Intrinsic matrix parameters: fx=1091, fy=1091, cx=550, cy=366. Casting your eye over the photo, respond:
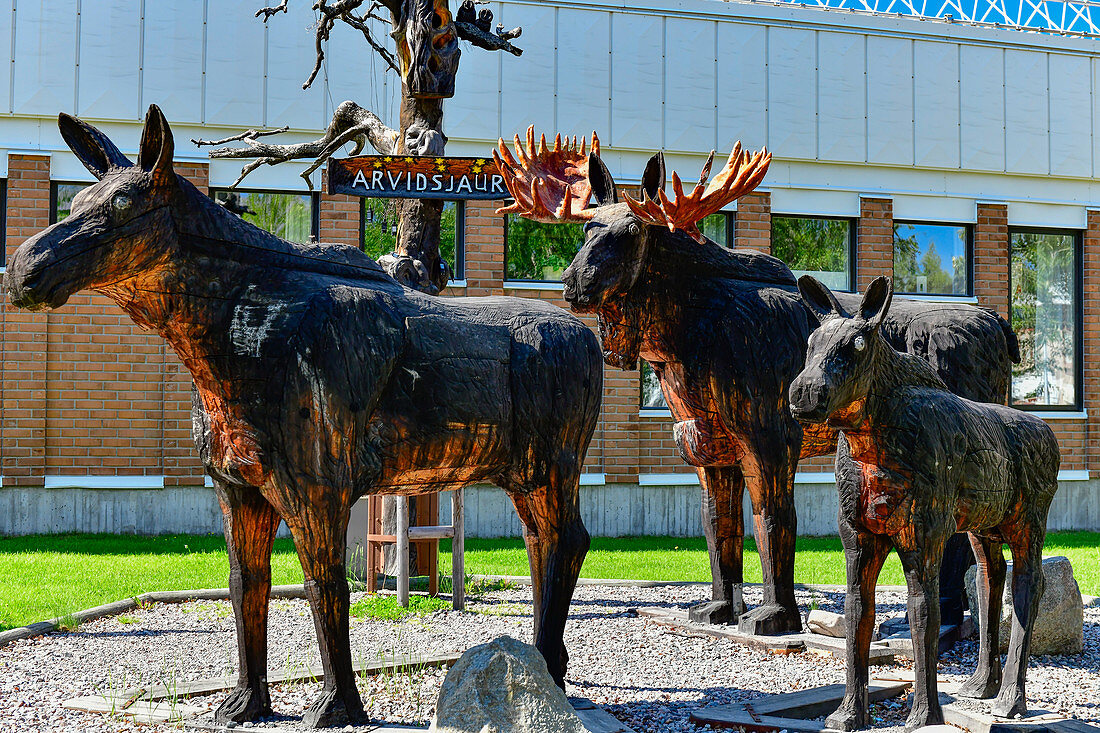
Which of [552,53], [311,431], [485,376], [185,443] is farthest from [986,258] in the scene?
[311,431]

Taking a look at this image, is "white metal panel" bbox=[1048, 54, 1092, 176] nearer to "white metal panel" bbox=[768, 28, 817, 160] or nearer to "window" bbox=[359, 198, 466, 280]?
"white metal panel" bbox=[768, 28, 817, 160]

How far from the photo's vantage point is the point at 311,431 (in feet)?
15.0

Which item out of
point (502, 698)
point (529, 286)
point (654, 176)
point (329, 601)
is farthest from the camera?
point (529, 286)

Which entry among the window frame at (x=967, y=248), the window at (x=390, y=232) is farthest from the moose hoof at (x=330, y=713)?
the window frame at (x=967, y=248)

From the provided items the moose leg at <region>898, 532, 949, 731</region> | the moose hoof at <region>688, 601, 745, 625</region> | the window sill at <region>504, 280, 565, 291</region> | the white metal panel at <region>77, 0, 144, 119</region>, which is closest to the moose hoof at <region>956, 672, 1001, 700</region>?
the moose leg at <region>898, 532, 949, 731</region>

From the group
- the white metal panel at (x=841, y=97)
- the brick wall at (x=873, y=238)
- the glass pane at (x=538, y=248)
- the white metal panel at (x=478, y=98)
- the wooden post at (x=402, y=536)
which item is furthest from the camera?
the brick wall at (x=873, y=238)

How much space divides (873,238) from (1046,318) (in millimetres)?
3238

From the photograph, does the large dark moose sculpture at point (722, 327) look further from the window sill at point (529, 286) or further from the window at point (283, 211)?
the window at point (283, 211)

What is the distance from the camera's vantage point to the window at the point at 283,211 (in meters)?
13.6

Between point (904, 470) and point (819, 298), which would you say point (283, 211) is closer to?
point (819, 298)

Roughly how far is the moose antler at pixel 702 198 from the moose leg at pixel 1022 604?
2.57 meters

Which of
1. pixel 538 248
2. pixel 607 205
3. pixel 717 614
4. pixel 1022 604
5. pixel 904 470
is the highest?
pixel 538 248

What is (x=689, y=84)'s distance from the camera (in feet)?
46.9

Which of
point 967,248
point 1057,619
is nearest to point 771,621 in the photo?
point 1057,619
